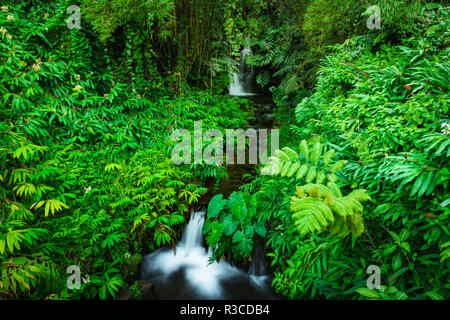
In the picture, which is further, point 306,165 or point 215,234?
point 215,234

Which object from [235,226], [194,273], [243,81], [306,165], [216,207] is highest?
[243,81]

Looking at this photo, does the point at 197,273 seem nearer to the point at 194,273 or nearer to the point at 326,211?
the point at 194,273

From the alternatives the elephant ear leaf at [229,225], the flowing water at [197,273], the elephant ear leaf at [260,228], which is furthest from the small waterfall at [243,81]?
the elephant ear leaf at [260,228]

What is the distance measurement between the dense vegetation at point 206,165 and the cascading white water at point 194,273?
8.6 inches

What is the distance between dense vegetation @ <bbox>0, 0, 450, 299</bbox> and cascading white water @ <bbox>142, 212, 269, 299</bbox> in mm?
218

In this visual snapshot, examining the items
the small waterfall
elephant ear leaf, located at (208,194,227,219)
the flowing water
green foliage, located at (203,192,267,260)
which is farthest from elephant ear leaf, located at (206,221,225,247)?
the small waterfall

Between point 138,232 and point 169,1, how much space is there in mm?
3564

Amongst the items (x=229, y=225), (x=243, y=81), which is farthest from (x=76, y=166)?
(x=243, y=81)

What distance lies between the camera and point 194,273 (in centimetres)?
328

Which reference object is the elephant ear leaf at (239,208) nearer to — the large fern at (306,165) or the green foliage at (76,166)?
the green foliage at (76,166)

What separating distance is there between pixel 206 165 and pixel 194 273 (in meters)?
1.71

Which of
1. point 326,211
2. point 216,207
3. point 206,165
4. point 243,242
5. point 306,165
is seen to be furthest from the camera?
point 206,165

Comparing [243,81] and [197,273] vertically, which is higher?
[243,81]

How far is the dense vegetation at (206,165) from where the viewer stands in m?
1.70
